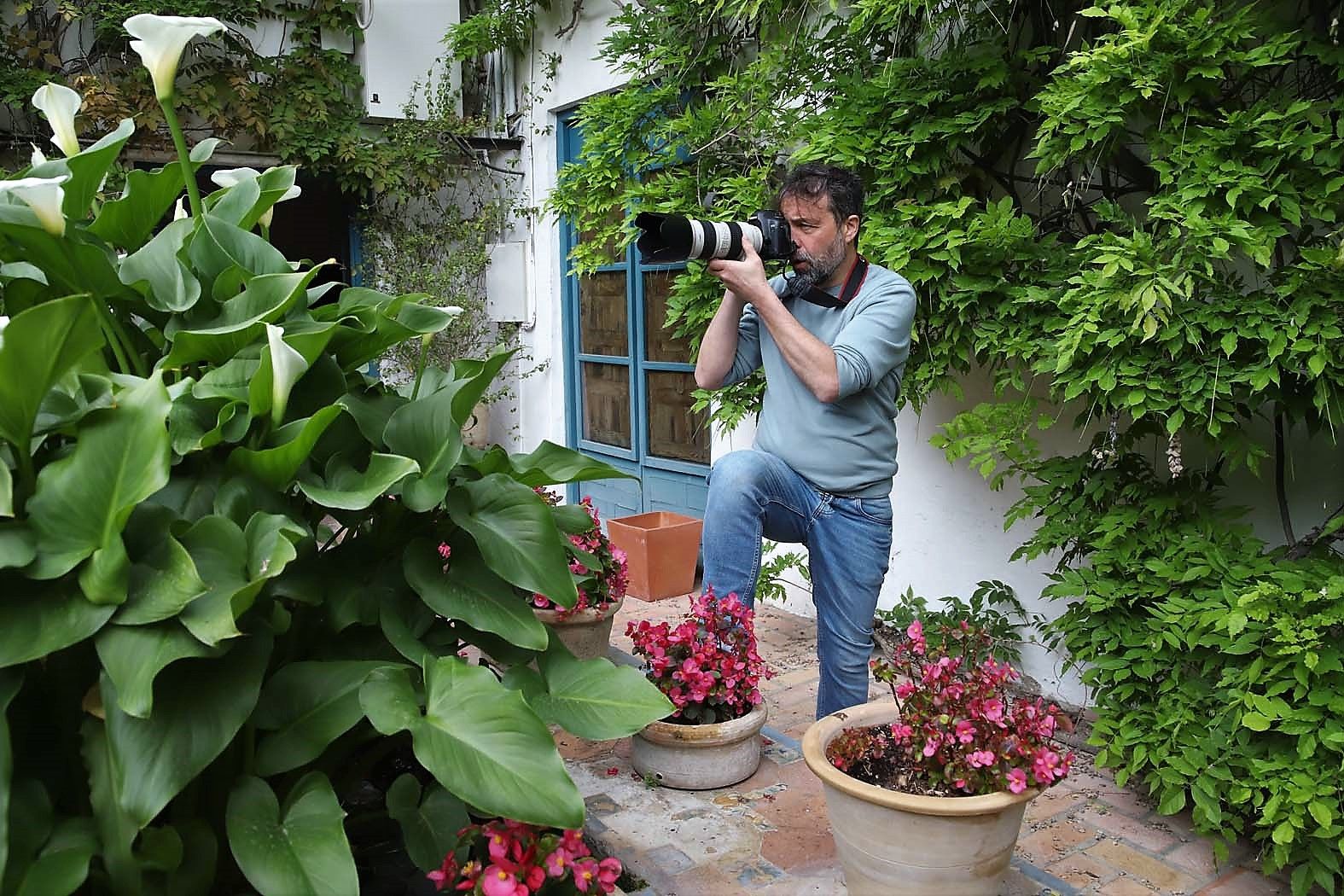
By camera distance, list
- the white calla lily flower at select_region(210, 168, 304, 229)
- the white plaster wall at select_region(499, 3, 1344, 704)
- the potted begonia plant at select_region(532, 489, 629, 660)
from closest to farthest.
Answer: the white calla lily flower at select_region(210, 168, 304, 229), the white plaster wall at select_region(499, 3, 1344, 704), the potted begonia plant at select_region(532, 489, 629, 660)

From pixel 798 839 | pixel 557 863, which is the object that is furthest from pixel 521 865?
pixel 798 839

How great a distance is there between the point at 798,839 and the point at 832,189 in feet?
4.97

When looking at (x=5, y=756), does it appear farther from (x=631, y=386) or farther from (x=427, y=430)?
(x=631, y=386)

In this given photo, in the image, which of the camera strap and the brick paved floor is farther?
the camera strap

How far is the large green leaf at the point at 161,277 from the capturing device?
5.62 feet

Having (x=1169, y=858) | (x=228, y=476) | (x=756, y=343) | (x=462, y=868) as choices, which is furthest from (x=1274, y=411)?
(x=228, y=476)

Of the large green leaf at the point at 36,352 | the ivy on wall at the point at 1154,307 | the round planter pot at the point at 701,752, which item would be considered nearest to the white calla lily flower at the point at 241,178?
the large green leaf at the point at 36,352

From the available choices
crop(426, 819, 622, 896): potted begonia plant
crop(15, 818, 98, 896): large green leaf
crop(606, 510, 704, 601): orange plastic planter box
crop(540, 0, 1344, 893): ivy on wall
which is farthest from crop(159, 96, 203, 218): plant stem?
crop(606, 510, 704, 601): orange plastic planter box

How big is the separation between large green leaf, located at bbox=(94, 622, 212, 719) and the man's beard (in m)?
1.69

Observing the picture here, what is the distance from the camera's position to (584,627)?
319 centimetres

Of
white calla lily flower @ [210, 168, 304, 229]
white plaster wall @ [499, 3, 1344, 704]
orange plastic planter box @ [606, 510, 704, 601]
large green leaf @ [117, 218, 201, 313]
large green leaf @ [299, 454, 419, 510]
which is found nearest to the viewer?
large green leaf @ [299, 454, 419, 510]

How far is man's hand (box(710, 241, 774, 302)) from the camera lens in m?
2.43

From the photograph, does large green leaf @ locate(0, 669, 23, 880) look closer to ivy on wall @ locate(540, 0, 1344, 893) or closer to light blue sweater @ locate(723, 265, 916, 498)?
light blue sweater @ locate(723, 265, 916, 498)

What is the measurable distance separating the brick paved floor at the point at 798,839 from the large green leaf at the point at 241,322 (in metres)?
1.30
